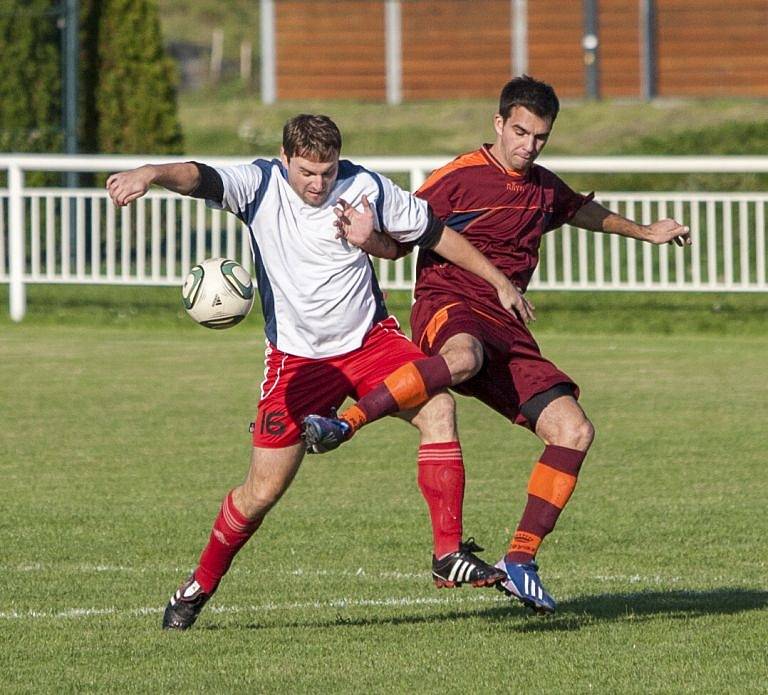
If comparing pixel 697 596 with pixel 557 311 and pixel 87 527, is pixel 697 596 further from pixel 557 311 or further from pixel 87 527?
pixel 557 311

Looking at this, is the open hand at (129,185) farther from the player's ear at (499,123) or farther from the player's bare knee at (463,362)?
the player's ear at (499,123)

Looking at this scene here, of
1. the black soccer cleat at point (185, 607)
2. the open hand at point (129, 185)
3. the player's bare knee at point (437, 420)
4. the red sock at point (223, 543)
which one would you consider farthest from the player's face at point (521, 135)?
the black soccer cleat at point (185, 607)

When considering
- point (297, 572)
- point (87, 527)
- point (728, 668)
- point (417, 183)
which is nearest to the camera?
point (728, 668)

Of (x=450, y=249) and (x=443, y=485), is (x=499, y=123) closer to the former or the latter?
(x=450, y=249)

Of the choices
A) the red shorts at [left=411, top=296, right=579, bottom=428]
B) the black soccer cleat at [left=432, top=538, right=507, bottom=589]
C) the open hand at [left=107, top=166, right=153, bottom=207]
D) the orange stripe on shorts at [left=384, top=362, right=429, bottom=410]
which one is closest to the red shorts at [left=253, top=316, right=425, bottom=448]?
the orange stripe on shorts at [left=384, top=362, right=429, bottom=410]

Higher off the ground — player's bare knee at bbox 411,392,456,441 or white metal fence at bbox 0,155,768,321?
white metal fence at bbox 0,155,768,321

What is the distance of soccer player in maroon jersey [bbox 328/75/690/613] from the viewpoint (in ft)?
22.0

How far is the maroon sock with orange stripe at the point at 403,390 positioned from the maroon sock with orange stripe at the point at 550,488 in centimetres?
53

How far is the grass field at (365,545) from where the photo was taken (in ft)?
19.9

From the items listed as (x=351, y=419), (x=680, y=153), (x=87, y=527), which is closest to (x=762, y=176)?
(x=680, y=153)

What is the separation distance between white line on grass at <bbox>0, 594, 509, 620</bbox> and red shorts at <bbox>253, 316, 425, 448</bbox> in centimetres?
78

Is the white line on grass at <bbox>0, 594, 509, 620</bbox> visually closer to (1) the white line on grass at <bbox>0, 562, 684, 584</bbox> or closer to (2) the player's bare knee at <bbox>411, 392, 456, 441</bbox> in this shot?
(1) the white line on grass at <bbox>0, 562, 684, 584</bbox>

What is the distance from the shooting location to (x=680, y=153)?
2764 cm

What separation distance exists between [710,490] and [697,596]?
255 cm
